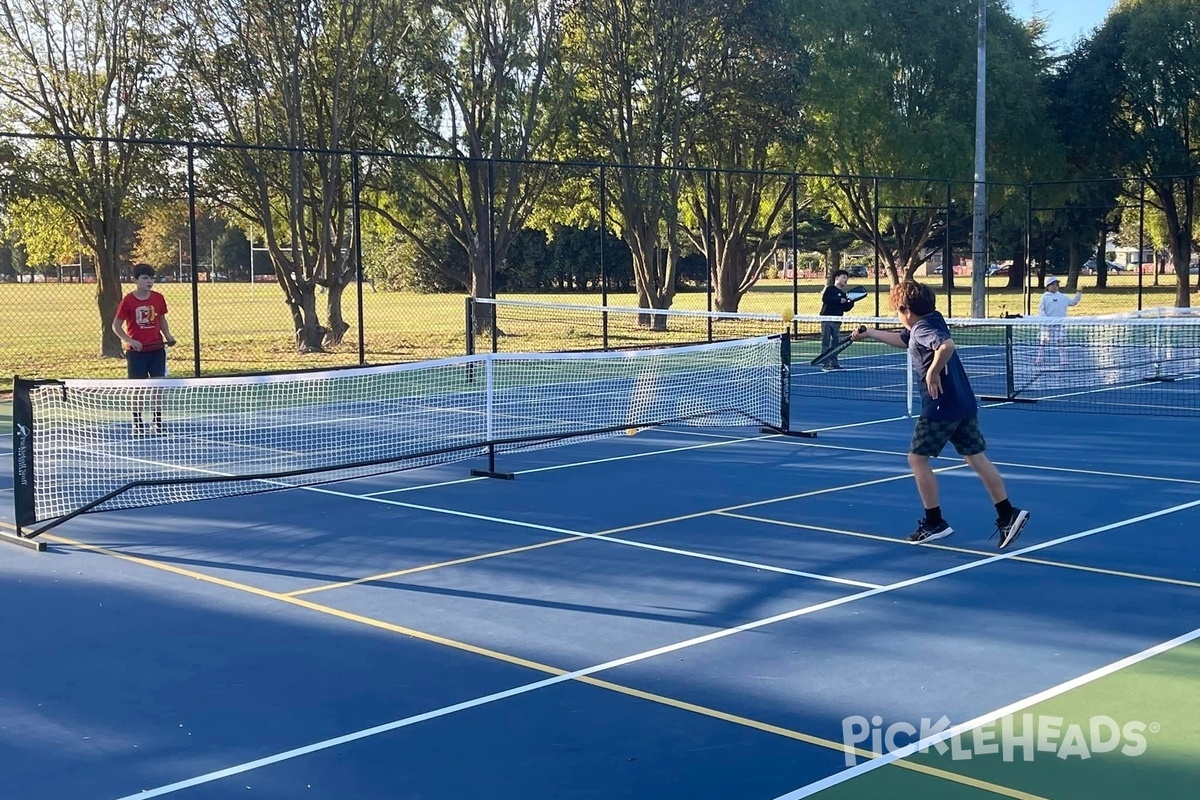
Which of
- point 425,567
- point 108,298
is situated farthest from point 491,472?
point 108,298

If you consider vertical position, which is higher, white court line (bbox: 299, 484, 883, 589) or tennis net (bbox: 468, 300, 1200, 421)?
tennis net (bbox: 468, 300, 1200, 421)

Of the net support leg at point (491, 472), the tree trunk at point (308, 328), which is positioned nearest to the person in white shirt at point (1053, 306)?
the net support leg at point (491, 472)

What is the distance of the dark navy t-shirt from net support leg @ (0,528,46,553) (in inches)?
234

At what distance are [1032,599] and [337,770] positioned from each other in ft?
13.9

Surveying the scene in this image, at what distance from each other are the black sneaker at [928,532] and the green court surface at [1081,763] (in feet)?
9.94

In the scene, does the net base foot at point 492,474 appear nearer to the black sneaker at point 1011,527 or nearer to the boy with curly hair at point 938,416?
the boy with curly hair at point 938,416

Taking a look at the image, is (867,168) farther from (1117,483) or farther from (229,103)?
(1117,483)

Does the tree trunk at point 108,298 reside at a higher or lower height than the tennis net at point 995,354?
higher

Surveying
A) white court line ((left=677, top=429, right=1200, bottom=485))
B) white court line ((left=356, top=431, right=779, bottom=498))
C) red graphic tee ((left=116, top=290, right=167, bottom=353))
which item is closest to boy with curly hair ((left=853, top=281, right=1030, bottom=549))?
white court line ((left=677, top=429, right=1200, bottom=485))

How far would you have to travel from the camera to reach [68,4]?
78.5ft

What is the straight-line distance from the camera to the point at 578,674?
6.27 metres

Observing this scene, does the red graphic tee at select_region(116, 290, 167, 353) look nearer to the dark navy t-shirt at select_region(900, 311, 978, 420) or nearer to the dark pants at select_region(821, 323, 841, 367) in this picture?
the dark navy t-shirt at select_region(900, 311, 978, 420)

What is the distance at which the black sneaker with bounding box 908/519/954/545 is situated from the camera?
904 centimetres

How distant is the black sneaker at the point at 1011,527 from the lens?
8.83m
